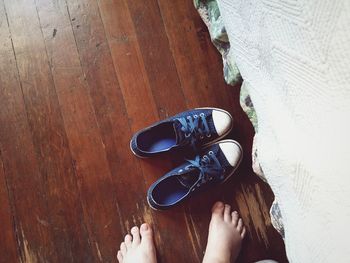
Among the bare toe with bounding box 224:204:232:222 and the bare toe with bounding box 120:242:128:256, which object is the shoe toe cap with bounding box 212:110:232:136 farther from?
the bare toe with bounding box 120:242:128:256

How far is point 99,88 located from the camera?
101cm

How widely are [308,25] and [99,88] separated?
27.8 inches

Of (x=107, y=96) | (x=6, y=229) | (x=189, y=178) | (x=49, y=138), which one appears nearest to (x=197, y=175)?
(x=189, y=178)

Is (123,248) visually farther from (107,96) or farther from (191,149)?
(107,96)

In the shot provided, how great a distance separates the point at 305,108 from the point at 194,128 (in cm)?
49

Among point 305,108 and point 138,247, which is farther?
point 138,247

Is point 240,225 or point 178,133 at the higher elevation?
point 178,133

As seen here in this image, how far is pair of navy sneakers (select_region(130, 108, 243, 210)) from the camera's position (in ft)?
3.06

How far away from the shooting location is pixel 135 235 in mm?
954

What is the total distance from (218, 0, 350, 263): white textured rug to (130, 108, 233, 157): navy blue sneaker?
1.12ft

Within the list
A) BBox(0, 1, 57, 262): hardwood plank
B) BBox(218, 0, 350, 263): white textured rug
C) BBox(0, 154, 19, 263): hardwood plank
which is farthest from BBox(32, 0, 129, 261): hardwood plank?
BBox(218, 0, 350, 263): white textured rug

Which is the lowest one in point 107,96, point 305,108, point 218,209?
point 218,209

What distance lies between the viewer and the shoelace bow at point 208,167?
93 cm

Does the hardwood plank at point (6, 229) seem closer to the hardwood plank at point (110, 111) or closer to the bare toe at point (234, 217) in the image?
the hardwood plank at point (110, 111)
